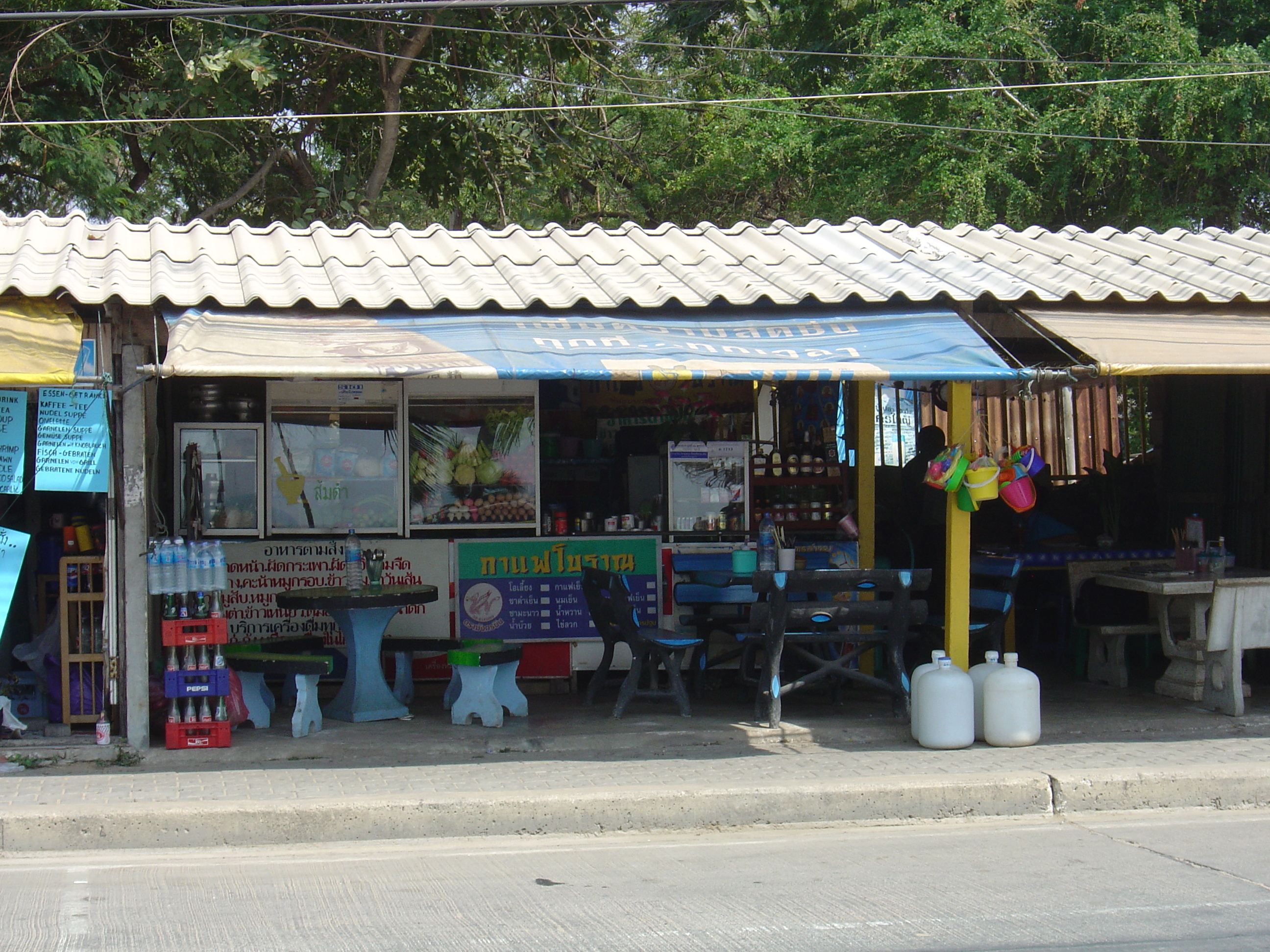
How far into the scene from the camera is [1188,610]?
28.8 ft

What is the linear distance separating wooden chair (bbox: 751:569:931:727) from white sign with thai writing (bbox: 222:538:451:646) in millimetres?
2547

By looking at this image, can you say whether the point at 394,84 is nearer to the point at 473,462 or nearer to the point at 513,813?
the point at 473,462

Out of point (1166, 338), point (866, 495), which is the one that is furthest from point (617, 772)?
point (1166, 338)

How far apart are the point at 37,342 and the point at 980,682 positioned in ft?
18.6

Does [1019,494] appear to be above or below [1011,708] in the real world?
above

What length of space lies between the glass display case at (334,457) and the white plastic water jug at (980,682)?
14.1 ft

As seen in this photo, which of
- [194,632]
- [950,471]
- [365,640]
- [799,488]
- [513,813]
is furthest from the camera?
[799,488]

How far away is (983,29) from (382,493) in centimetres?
1058

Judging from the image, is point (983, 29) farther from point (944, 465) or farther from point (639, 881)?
point (639, 881)

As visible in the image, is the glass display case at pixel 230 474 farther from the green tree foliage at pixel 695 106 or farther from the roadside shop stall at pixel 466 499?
the green tree foliage at pixel 695 106

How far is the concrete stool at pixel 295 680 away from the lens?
717 centimetres

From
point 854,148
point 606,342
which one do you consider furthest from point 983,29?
point 606,342

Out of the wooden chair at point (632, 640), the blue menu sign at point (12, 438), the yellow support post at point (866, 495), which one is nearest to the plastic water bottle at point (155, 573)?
the blue menu sign at point (12, 438)

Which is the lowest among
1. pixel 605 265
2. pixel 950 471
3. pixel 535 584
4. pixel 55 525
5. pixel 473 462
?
pixel 535 584
